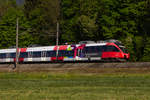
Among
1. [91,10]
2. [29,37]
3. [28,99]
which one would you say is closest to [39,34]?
[29,37]

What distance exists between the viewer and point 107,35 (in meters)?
65.9

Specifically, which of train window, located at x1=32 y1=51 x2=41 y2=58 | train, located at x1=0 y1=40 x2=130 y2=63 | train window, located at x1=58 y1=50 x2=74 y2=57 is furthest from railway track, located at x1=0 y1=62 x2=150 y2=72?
train window, located at x1=32 y1=51 x2=41 y2=58

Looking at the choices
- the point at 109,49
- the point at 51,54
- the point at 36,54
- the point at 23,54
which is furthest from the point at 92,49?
the point at 23,54

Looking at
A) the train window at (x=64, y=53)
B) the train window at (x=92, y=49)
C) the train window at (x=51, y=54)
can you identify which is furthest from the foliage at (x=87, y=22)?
the train window at (x=92, y=49)

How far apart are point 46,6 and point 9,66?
40.3 meters

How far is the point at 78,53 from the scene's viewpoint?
50.9 metres

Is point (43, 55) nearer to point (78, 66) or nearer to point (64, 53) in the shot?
point (64, 53)

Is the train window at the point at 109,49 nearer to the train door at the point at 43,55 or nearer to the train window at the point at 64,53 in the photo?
the train window at the point at 64,53

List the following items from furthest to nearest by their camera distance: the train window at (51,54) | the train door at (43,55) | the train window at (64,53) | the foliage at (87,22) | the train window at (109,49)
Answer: the foliage at (87,22) < the train door at (43,55) < the train window at (51,54) < the train window at (64,53) < the train window at (109,49)

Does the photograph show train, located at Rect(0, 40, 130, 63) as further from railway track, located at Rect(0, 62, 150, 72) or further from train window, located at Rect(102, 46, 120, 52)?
railway track, located at Rect(0, 62, 150, 72)

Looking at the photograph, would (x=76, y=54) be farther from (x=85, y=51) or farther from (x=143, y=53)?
(x=143, y=53)

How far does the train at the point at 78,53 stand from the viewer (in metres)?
47.3

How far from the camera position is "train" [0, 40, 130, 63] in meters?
47.3

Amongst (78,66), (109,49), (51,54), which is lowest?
(51,54)
